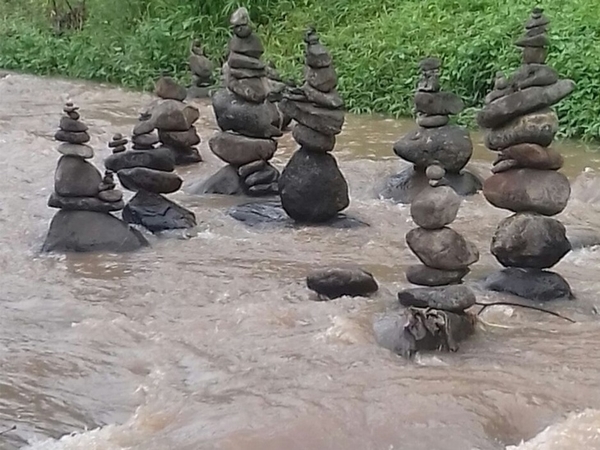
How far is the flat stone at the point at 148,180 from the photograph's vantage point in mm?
6898

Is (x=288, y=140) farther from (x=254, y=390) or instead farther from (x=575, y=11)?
(x=254, y=390)

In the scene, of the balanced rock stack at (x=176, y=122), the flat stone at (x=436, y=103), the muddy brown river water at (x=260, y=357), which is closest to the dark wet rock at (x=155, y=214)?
the muddy brown river water at (x=260, y=357)

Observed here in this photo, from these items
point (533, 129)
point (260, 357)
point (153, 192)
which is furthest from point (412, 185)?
point (260, 357)

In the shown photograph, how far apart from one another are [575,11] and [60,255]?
7.96 metres

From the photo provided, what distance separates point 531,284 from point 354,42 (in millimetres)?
8550

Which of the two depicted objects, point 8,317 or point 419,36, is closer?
point 8,317

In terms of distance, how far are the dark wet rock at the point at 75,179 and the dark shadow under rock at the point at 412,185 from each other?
241cm

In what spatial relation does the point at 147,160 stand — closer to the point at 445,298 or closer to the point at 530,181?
the point at 530,181

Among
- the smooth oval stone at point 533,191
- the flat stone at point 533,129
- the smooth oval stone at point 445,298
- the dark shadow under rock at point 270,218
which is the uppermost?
the flat stone at point 533,129

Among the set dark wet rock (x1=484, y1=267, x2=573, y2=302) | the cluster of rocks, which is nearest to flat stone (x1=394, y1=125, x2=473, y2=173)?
the cluster of rocks

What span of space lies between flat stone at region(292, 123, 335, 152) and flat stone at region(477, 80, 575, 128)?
150 centimetres

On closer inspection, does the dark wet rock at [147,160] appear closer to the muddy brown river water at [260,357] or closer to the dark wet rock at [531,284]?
the muddy brown river water at [260,357]

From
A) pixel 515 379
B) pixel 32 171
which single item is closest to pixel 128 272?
pixel 515 379

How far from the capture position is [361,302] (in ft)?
17.6
